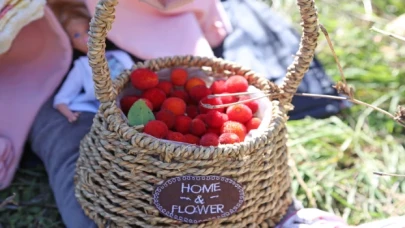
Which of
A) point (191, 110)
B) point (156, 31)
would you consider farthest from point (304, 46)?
point (156, 31)

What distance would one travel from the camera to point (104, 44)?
904 millimetres

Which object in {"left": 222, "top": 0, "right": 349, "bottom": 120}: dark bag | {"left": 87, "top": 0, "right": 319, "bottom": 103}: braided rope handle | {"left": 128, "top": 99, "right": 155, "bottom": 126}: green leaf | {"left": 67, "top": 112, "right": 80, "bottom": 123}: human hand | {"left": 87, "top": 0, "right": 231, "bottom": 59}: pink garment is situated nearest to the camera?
{"left": 87, "top": 0, "right": 319, "bottom": 103}: braided rope handle

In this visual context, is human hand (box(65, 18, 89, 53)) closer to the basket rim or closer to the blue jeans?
the blue jeans

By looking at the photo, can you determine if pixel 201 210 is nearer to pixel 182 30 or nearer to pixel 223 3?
pixel 182 30

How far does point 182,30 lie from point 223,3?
1.12 ft

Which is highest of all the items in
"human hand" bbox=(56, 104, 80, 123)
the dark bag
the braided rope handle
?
the braided rope handle

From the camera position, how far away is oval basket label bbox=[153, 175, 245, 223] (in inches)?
36.2

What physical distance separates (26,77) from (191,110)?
0.44m

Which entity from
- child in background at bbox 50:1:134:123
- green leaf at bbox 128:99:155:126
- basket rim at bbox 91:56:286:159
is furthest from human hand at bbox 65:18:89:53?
green leaf at bbox 128:99:155:126

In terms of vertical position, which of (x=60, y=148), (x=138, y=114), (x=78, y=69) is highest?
(x=138, y=114)

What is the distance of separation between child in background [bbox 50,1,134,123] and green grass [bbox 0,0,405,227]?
0.18 m

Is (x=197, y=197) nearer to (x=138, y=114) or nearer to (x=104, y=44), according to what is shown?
(x=138, y=114)

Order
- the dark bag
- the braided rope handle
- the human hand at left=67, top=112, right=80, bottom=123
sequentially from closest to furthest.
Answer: the braided rope handle
the human hand at left=67, top=112, right=80, bottom=123
the dark bag

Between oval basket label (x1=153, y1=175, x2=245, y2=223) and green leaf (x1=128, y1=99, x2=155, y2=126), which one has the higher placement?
green leaf (x1=128, y1=99, x2=155, y2=126)
